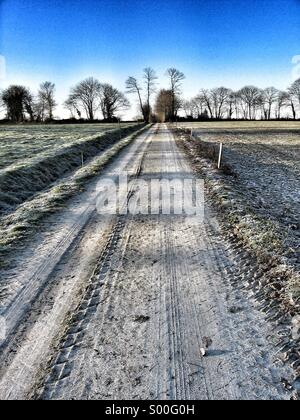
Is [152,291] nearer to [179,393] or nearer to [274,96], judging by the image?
[179,393]

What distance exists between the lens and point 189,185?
397 inches

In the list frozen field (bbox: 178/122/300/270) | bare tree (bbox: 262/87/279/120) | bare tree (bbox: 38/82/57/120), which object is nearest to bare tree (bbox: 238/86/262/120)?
bare tree (bbox: 262/87/279/120)

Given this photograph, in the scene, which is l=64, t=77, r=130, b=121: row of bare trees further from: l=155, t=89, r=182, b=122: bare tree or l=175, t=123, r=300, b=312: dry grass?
l=175, t=123, r=300, b=312: dry grass

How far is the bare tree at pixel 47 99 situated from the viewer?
8006cm

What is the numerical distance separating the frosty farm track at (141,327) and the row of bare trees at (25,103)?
71324mm

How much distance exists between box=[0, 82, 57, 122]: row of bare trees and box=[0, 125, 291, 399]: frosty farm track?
71.3 metres

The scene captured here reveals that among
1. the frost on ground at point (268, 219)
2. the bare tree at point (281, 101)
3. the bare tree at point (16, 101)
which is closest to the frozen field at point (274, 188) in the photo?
the frost on ground at point (268, 219)

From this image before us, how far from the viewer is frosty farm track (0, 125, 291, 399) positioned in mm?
2971

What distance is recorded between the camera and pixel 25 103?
244 feet

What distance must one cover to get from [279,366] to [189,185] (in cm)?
731

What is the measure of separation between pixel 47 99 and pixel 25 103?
25.2 feet
